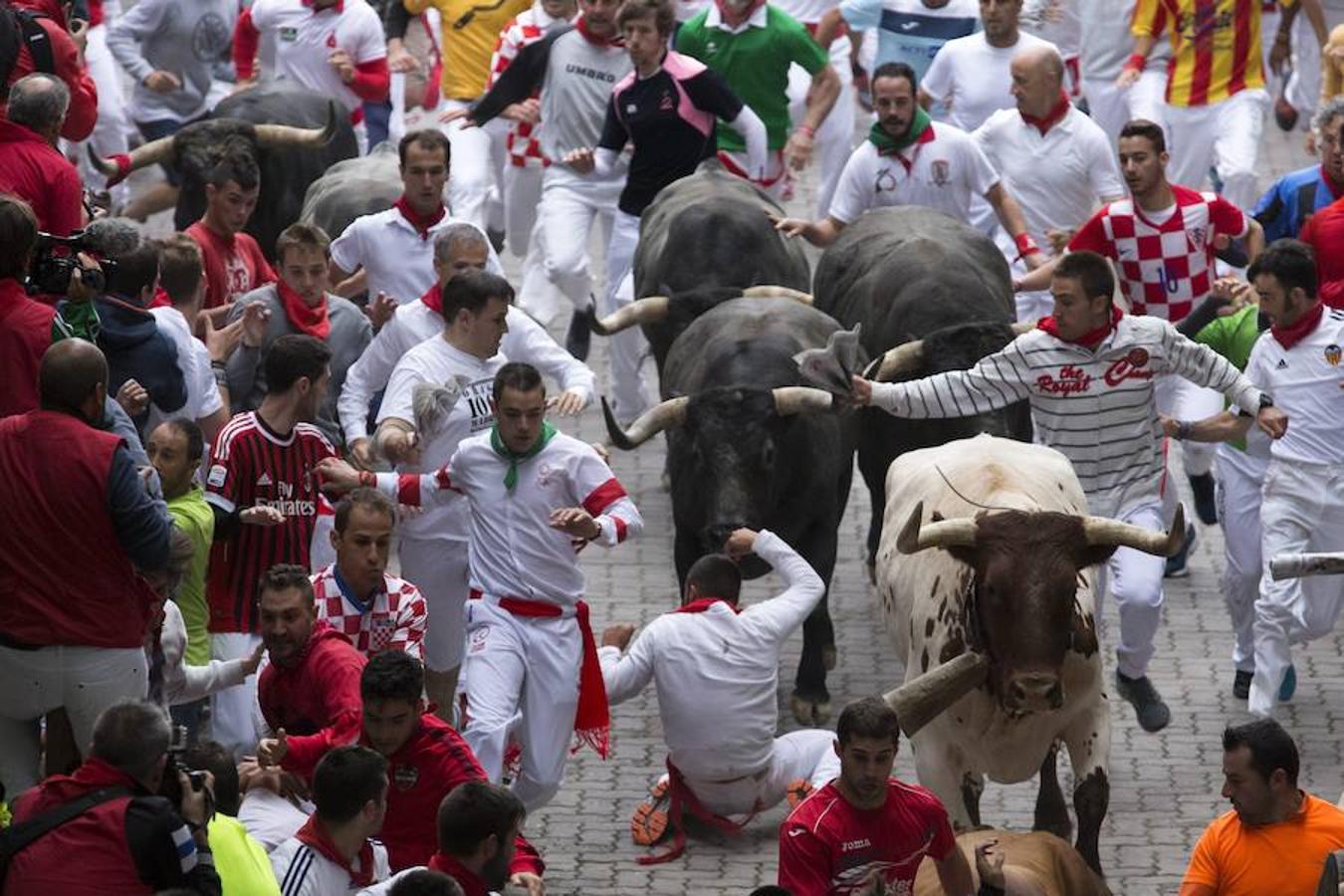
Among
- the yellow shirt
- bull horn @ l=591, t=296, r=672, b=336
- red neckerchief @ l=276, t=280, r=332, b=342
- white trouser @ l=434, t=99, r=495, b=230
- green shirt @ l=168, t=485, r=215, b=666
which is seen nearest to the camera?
green shirt @ l=168, t=485, r=215, b=666

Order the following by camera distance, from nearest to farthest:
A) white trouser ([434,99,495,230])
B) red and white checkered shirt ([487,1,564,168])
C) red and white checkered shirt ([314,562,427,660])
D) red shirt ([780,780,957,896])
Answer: red shirt ([780,780,957,896]), red and white checkered shirt ([314,562,427,660]), red and white checkered shirt ([487,1,564,168]), white trouser ([434,99,495,230])

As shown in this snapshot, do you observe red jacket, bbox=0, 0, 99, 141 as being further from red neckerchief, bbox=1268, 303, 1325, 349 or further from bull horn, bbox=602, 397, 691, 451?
red neckerchief, bbox=1268, 303, 1325, 349

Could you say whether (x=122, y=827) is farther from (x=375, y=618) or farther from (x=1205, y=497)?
(x=1205, y=497)

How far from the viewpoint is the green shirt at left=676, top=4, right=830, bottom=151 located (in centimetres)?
1642

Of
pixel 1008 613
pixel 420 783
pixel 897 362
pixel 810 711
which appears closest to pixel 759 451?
pixel 897 362

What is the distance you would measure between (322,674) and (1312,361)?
468cm

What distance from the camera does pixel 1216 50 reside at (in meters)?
17.1

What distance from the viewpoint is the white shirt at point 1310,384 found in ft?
37.1

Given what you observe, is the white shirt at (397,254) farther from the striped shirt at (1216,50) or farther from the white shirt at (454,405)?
the striped shirt at (1216,50)

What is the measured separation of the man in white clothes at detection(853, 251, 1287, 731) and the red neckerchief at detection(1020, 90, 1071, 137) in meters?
4.14

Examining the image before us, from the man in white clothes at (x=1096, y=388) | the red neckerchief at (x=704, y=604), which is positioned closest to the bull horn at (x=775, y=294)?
the man in white clothes at (x=1096, y=388)

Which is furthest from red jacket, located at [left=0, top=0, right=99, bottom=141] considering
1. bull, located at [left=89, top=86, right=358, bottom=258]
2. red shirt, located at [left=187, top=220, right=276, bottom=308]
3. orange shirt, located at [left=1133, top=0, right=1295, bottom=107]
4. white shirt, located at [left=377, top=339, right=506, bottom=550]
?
orange shirt, located at [left=1133, top=0, right=1295, bottom=107]

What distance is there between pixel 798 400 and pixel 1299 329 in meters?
2.11

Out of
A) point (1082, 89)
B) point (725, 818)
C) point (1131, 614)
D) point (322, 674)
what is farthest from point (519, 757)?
point (1082, 89)
